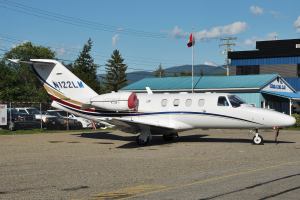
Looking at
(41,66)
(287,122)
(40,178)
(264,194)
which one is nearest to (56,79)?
(41,66)

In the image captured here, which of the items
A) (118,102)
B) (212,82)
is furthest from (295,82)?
(118,102)

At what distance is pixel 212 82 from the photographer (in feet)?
167

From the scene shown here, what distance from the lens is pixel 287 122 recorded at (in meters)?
23.3

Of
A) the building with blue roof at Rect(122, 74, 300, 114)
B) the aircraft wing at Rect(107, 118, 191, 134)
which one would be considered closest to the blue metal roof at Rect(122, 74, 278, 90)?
the building with blue roof at Rect(122, 74, 300, 114)

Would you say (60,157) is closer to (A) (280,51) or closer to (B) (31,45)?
(A) (280,51)

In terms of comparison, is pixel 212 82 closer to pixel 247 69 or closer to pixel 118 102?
pixel 247 69

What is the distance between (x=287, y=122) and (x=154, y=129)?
6415 mm

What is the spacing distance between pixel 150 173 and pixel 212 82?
124ft

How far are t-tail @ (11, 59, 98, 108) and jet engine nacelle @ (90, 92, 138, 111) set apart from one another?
58.6 inches

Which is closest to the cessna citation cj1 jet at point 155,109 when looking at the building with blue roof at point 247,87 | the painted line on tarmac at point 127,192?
the painted line on tarmac at point 127,192

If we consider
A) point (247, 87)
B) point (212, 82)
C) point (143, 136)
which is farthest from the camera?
point (212, 82)

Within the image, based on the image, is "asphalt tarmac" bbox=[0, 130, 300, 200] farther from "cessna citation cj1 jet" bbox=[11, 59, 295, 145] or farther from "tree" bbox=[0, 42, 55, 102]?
"tree" bbox=[0, 42, 55, 102]

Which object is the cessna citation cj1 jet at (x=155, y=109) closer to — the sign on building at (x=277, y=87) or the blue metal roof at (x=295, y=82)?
the sign on building at (x=277, y=87)

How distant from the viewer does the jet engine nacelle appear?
25.9 m
